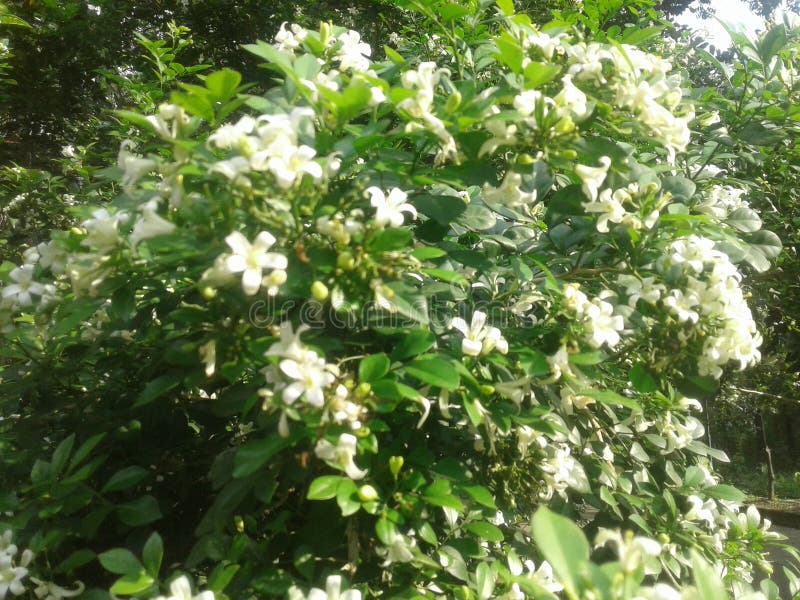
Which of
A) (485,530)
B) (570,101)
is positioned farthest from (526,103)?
(485,530)

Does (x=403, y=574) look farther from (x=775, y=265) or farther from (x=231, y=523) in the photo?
(x=775, y=265)

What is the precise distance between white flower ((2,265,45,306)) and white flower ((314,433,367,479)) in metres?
0.82

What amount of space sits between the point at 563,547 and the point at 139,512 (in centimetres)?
103

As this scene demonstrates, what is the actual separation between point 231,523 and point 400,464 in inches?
18.9

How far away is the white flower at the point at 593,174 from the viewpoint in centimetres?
136

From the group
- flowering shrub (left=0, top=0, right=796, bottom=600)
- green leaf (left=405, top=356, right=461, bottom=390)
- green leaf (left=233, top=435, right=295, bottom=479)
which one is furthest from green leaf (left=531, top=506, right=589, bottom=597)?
green leaf (left=233, top=435, right=295, bottom=479)

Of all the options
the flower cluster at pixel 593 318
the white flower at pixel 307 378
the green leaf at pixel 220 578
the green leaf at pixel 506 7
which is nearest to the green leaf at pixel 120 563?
the green leaf at pixel 220 578

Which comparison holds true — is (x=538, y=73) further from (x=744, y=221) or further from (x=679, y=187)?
(x=744, y=221)

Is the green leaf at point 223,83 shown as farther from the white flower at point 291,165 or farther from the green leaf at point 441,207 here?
the green leaf at point 441,207

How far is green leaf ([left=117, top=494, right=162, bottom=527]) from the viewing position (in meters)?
1.38

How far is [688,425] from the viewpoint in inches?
77.7

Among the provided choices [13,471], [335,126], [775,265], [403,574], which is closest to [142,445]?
[13,471]

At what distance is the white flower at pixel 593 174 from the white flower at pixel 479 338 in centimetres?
37

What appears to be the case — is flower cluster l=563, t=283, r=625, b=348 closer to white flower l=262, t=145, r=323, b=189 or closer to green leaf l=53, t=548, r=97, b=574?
white flower l=262, t=145, r=323, b=189
